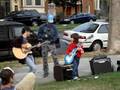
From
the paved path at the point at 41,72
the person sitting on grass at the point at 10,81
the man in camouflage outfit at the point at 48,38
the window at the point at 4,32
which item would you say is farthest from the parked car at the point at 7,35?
the person sitting on grass at the point at 10,81

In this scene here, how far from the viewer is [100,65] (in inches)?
542

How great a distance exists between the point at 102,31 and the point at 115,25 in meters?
2.96

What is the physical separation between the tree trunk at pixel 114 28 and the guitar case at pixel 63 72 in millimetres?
7502

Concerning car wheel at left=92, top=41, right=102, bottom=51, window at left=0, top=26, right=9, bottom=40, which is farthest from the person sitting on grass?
car wheel at left=92, top=41, right=102, bottom=51

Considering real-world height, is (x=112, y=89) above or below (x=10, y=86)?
below

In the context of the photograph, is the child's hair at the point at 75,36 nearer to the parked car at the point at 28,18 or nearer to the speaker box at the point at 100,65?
the speaker box at the point at 100,65

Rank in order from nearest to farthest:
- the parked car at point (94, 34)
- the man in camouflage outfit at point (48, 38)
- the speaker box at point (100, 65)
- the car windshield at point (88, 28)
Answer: the speaker box at point (100, 65)
the man in camouflage outfit at point (48, 38)
the parked car at point (94, 34)
the car windshield at point (88, 28)

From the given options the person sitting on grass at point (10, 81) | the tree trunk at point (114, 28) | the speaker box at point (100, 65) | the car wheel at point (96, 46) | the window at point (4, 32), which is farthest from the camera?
the car wheel at point (96, 46)

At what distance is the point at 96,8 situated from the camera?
66500mm

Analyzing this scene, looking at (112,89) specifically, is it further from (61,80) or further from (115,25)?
(115,25)

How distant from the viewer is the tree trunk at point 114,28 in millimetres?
20312

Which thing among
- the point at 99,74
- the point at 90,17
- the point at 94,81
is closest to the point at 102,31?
the point at 99,74

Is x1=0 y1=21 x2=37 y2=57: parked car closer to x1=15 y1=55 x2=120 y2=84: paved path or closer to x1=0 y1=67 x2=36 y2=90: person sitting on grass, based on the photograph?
x1=15 y1=55 x2=120 y2=84: paved path

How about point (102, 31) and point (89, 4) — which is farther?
point (89, 4)
